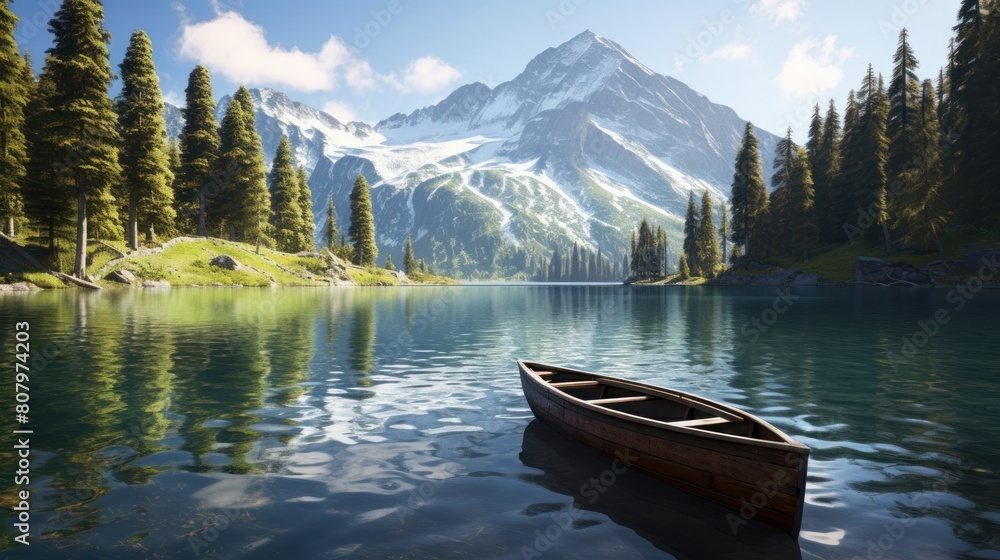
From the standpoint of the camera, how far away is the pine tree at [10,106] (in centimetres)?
4822

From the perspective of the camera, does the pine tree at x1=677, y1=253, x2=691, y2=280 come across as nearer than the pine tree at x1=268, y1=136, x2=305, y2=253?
No

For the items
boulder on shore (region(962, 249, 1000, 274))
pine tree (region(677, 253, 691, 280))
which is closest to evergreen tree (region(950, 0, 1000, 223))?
boulder on shore (region(962, 249, 1000, 274))

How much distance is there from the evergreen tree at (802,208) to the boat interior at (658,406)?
90.7 m

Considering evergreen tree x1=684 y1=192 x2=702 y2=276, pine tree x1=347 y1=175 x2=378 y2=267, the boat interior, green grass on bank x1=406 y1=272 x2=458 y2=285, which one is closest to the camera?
the boat interior

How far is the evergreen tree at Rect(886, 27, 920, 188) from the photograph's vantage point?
76062 millimetres

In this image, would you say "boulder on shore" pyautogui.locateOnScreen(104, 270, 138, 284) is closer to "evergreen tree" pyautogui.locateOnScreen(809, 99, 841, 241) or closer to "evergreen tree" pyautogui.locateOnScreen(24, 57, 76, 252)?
"evergreen tree" pyautogui.locateOnScreen(24, 57, 76, 252)

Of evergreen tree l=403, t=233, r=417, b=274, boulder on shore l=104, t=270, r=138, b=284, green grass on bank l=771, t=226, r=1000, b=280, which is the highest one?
evergreen tree l=403, t=233, r=417, b=274

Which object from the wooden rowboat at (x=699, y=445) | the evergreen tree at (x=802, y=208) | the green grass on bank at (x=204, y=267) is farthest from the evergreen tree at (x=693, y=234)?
the wooden rowboat at (x=699, y=445)

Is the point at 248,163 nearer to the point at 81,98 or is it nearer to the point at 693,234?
the point at 81,98

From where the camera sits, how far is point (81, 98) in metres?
50.3

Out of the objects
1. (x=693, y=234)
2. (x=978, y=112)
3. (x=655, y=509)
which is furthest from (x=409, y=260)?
(x=655, y=509)

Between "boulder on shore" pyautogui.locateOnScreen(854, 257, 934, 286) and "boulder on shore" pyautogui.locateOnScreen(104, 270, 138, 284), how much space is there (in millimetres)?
94809

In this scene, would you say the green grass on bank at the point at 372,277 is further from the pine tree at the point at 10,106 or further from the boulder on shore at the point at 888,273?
the boulder on shore at the point at 888,273

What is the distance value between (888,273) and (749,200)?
3398 centimetres
